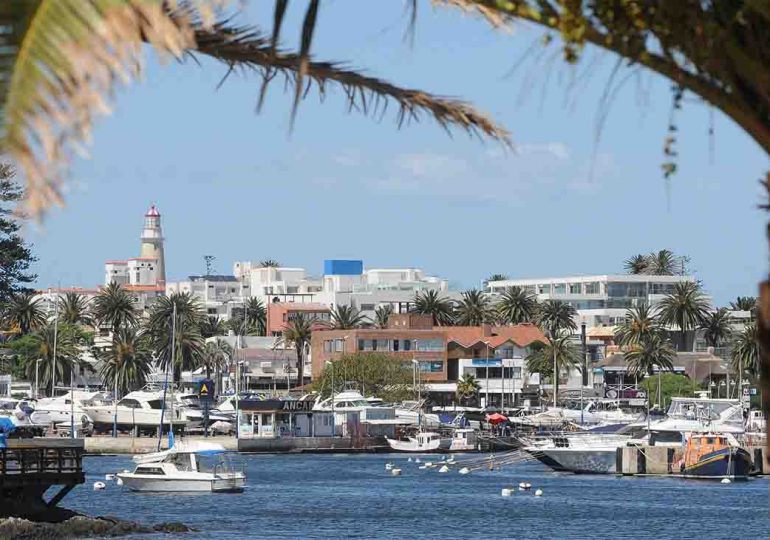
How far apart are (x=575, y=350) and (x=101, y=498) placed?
99.8 meters

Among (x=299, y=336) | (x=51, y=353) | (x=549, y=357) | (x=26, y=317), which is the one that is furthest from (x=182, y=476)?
(x=26, y=317)

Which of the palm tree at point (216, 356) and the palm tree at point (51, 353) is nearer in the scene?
the palm tree at point (51, 353)

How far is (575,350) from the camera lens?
6683 inches

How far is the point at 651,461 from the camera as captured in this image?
97.4 meters

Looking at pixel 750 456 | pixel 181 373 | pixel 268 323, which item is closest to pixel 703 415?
pixel 750 456

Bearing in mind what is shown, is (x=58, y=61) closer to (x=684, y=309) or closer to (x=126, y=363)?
(x=126, y=363)

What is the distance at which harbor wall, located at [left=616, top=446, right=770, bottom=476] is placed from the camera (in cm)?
9675

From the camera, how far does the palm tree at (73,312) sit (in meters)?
183

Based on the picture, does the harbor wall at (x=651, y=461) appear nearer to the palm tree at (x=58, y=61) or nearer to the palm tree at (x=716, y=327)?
the palm tree at (x=716, y=327)

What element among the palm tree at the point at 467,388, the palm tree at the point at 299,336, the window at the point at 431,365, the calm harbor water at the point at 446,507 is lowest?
the calm harbor water at the point at 446,507

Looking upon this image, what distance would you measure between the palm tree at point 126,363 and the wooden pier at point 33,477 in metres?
107

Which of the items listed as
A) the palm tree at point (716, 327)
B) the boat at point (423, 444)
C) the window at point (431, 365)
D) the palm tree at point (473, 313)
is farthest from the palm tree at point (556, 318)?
the boat at point (423, 444)

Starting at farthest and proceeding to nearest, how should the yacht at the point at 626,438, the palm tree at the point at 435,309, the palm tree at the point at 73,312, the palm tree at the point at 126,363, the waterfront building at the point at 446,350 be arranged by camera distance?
1. the palm tree at the point at 73,312
2. the palm tree at the point at 435,309
3. the palm tree at the point at 126,363
4. the waterfront building at the point at 446,350
5. the yacht at the point at 626,438

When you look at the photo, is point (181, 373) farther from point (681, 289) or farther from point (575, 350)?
point (681, 289)
